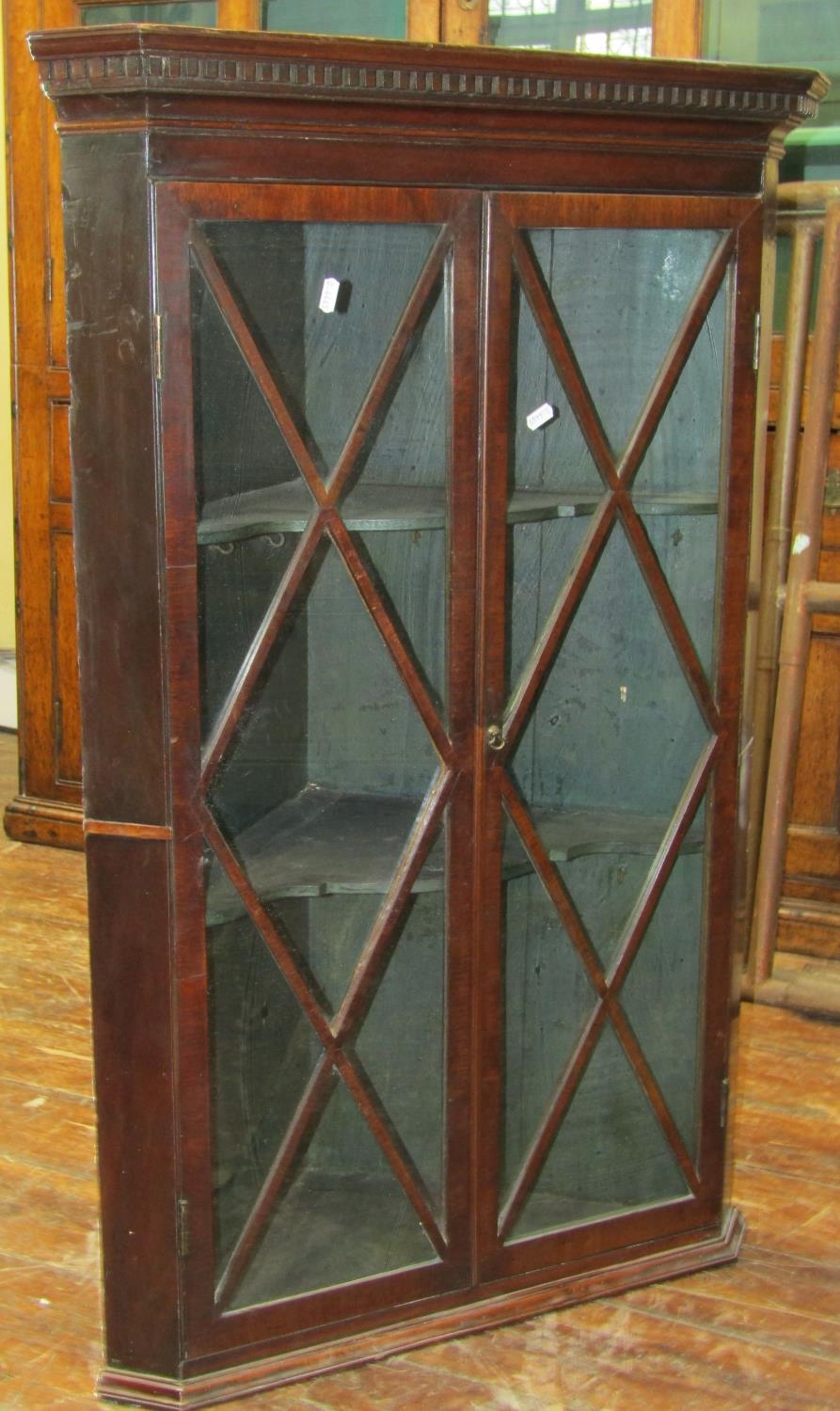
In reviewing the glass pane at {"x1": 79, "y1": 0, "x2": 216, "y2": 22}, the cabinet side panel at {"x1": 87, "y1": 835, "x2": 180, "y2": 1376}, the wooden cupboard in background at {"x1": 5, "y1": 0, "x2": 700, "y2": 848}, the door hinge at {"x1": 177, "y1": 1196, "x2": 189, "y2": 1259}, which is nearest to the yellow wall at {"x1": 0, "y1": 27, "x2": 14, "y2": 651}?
the wooden cupboard in background at {"x1": 5, "y1": 0, "x2": 700, "y2": 848}

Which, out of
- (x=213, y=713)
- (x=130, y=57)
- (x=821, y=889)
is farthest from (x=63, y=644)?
(x=130, y=57)

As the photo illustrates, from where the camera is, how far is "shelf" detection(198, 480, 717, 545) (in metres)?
1.63

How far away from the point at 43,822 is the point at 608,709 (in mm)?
1967

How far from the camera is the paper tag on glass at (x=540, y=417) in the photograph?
1.76m

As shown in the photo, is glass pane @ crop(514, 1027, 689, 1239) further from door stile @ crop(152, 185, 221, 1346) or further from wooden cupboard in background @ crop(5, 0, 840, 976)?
wooden cupboard in background @ crop(5, 0, 840, 976)

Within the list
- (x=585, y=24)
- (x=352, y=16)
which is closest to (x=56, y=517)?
(x=352, y=16)

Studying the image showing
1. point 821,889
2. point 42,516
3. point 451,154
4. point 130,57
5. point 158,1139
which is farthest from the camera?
point 42,516

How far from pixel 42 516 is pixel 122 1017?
6.21 feet

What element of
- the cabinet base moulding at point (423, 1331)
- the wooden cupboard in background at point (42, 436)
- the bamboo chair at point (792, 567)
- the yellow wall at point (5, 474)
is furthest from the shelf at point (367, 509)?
the yellow wall at point (5, 474)

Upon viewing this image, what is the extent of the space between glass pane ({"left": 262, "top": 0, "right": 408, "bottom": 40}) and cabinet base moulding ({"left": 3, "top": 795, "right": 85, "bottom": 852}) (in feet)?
5.50

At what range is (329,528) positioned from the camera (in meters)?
1.65

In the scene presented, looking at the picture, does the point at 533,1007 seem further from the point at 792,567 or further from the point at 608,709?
the point at 792,567

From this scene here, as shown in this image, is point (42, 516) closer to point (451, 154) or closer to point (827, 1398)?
point (451, 154)

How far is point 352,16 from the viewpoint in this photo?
2.78 meters
